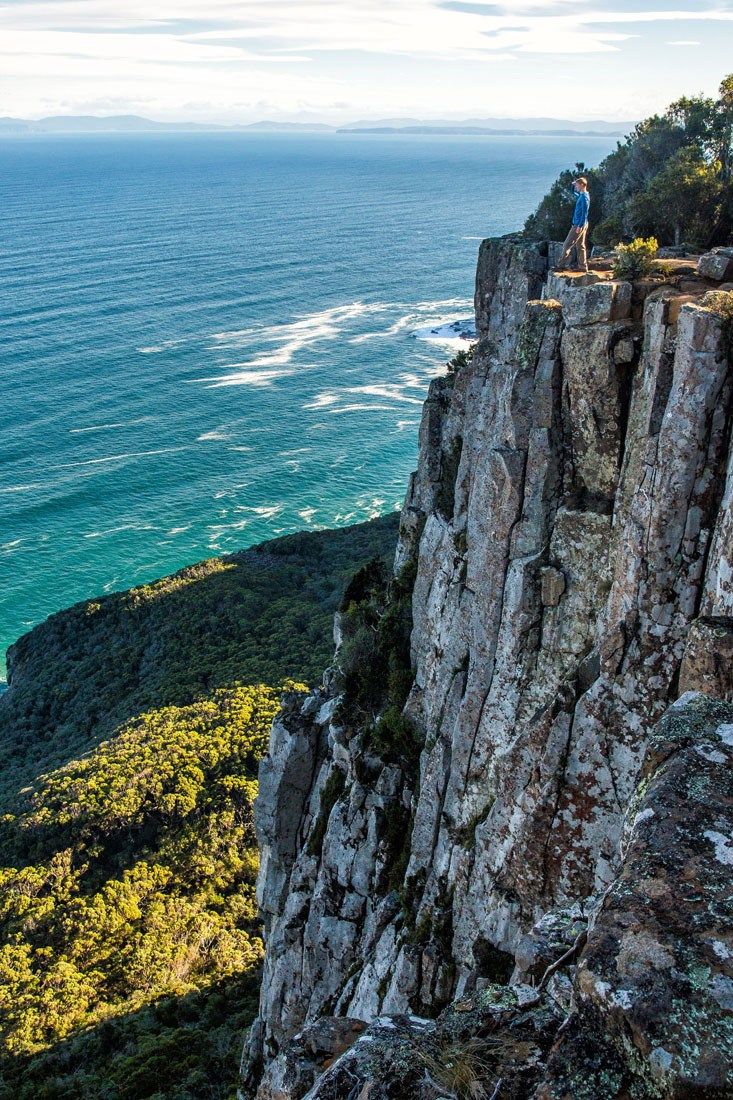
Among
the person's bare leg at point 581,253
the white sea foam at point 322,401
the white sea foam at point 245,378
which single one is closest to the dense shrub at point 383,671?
the person's bare leg at point 581,253

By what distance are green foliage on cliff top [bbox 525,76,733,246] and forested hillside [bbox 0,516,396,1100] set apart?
1463 inches

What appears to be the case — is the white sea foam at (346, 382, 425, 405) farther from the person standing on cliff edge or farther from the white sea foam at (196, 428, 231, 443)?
the person standing on cliff edge

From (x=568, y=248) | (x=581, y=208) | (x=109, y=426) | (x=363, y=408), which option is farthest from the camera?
(x=363, y=408)

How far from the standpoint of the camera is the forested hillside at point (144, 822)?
133 feet

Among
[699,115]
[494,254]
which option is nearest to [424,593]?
[494,254]

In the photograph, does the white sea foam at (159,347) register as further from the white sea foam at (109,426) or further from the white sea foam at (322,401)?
the white sea foam at (322,401)

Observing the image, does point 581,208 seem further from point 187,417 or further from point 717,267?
point 187,417

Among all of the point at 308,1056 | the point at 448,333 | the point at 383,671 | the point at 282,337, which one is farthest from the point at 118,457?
the point at 308,1056

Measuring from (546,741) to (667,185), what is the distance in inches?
971

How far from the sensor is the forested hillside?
133 feet

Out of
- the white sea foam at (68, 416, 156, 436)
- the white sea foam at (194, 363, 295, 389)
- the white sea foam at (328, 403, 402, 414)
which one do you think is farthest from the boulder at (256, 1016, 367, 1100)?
the white sea foam at (194, 363, 295, 389)

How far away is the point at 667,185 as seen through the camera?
34.1 metres

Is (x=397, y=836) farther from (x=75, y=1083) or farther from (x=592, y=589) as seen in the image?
(x=75, y=1083)

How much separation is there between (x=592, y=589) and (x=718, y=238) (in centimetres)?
1866
